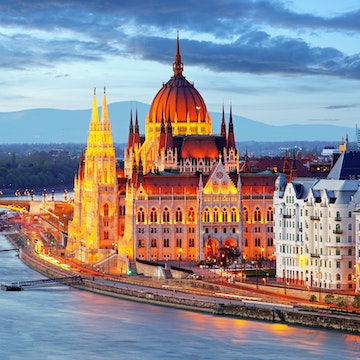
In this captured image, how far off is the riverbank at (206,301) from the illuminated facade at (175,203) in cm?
432

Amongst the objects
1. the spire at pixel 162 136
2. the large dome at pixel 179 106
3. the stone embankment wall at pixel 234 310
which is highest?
the large dome at pixel 179 106

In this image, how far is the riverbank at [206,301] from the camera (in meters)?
83.4

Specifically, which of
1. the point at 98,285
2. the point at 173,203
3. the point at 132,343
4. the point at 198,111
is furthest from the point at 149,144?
the point at 132,343

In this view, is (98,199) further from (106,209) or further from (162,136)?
(162,136)

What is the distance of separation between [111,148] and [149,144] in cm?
727

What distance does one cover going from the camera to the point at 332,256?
89.6 meters

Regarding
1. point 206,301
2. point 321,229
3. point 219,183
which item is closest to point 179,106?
point 219,183

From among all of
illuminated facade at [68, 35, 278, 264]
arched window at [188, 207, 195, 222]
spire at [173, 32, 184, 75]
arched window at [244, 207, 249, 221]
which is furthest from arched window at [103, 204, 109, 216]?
spire at [173, 32, 184, 75]

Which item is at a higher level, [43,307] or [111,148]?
[111,148]

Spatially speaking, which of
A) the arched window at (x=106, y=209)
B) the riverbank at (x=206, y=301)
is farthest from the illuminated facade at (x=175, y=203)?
the riverbank at (x=206, y=301)

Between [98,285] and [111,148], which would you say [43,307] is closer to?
[98,285]

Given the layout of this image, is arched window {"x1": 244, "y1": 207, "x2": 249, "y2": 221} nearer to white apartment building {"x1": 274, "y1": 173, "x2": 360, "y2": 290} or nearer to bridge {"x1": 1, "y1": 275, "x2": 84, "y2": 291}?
bridge {"x1": 1, "y1": 275, "x2": 84, "y2": 291}

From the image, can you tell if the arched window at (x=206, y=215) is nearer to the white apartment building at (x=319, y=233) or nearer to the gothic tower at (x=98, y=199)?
the gothic tower at (x=98, y=199)

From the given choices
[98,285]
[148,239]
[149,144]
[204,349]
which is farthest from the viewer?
[149,144]
